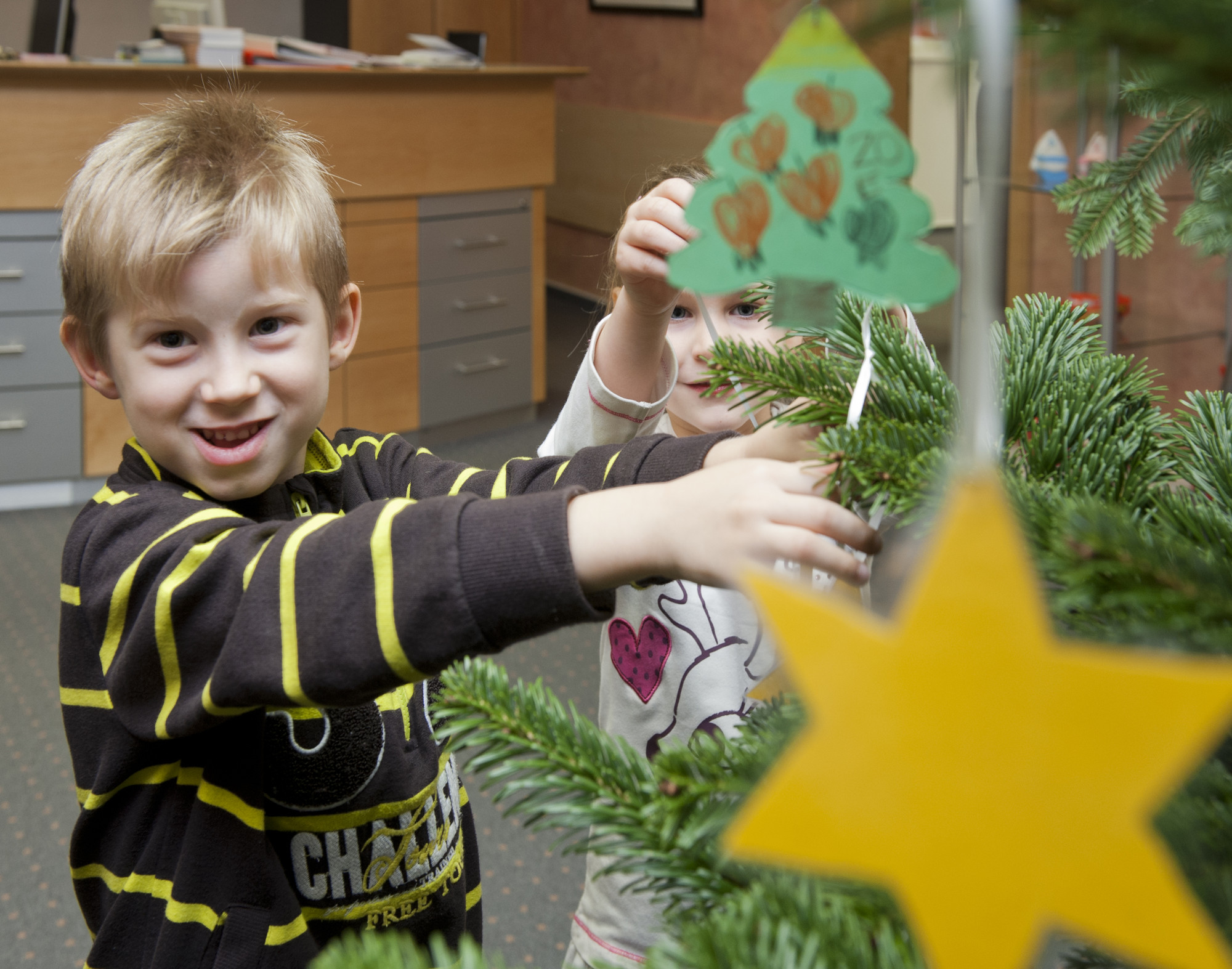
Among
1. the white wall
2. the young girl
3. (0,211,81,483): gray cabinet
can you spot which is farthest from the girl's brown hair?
the white wall

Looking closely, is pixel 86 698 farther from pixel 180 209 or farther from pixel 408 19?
pixel 408 19

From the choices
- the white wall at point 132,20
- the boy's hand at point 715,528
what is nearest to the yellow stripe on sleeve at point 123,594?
the boy's hand at point 715,528

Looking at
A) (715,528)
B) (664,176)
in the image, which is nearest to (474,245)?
(664,176)

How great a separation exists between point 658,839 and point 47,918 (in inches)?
57.9

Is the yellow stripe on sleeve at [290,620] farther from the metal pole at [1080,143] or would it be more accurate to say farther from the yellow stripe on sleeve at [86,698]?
the metal pole at [1080,143]

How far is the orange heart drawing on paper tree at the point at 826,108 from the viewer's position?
32 centimetres

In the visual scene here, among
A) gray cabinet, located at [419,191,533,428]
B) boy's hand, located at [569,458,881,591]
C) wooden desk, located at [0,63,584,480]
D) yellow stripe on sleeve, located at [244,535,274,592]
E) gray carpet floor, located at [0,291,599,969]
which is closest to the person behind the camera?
boy's hand, located at [569,458,881,591]

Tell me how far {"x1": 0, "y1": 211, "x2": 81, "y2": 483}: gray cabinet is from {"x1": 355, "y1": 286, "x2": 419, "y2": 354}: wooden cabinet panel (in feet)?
2.50

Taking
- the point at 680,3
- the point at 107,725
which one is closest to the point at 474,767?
the point at 107,725

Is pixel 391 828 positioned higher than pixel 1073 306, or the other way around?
pixel 1073 306

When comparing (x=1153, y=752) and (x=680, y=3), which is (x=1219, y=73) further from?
(x=680, y=3)

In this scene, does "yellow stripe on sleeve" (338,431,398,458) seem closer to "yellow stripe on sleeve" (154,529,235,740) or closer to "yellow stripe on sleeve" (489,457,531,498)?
"yellow stripe on sleeve" (489,457,531,498)

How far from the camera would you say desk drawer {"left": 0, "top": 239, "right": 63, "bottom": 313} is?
2689mm

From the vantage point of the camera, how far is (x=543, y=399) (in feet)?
12.1
